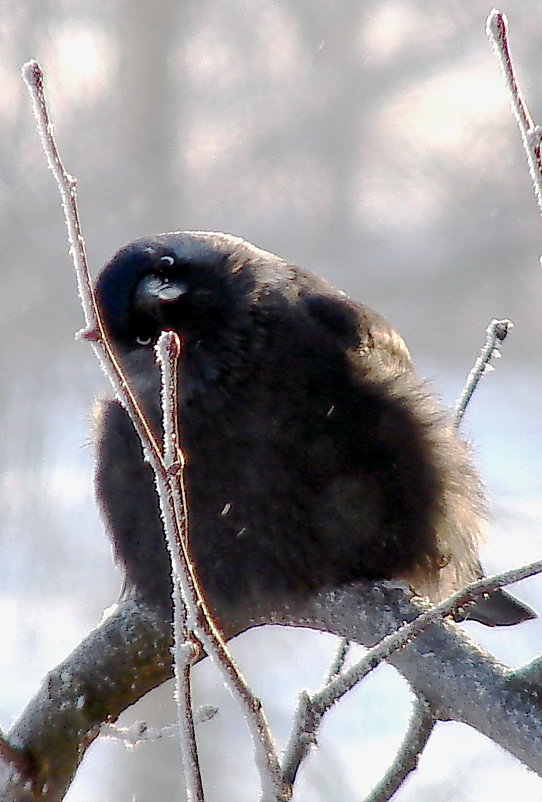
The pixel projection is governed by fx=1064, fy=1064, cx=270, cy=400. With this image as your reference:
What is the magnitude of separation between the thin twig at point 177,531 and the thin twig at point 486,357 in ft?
2.51

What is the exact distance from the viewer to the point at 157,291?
145 centimetres

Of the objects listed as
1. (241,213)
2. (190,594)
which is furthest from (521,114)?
(241,213)

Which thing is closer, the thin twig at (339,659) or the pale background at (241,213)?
the thin twig at (339,659)

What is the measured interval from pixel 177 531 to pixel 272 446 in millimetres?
574

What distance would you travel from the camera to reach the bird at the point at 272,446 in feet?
4.48

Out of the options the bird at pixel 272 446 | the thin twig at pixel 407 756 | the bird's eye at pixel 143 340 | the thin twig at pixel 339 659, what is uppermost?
the bird's eye at pixel 143 340

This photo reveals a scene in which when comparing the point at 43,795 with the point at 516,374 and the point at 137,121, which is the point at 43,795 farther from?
the point at 137,121

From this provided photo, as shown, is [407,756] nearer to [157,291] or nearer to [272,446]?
[272,446]

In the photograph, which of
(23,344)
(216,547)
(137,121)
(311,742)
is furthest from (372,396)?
(137,121)

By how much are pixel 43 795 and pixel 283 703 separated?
233 centimetres

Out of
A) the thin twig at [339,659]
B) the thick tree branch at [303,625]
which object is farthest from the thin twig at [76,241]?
the thin twig at [339,659]

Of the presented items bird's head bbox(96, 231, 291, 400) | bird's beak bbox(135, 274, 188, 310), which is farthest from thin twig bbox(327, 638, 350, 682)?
bird's beak bbox(135, 274, 188, 310)

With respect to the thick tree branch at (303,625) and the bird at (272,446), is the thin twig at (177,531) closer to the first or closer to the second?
the thick tree branch at (303,625)

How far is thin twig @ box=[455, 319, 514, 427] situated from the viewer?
58.4 inches
